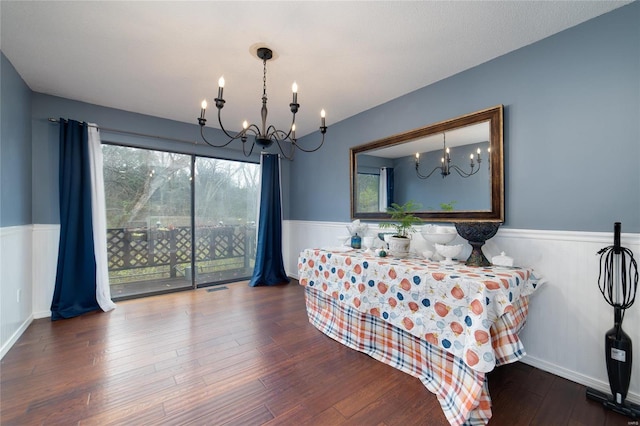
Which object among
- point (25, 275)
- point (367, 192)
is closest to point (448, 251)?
point (367, 192)

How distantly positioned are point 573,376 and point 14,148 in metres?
4.90

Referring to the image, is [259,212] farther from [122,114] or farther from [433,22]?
[433,22]

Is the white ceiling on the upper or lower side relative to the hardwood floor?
upper

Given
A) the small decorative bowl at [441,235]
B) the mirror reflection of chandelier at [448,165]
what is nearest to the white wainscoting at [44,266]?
the small decorative bowl at [441,235]

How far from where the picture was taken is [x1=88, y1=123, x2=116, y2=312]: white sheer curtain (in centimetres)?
310

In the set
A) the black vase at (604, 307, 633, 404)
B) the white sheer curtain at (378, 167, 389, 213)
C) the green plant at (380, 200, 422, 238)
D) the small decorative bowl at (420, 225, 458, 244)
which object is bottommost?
the black vase at (604, 307, 633, 404)

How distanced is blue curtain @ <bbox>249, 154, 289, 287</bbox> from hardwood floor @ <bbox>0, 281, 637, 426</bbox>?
63.2 inches

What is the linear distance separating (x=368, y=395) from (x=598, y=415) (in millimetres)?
1310

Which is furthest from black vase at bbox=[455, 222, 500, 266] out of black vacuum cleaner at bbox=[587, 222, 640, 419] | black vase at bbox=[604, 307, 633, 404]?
black vase at bbox=[604, 307, 633, 404]

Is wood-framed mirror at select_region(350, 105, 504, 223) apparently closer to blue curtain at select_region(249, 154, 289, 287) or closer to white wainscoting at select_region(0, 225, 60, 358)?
blue curtain at select_region(249, 154, 289, 287)

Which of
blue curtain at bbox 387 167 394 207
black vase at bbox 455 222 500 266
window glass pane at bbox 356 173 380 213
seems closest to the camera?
black vase at bbox 455 222 500 266

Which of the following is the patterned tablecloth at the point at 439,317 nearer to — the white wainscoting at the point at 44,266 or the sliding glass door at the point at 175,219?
the sliding glass door at the point at 175,219

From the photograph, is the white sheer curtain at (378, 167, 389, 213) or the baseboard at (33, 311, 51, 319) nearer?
the baseboard at (33, 311, 51, 319)

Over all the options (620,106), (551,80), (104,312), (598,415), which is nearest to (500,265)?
(598,415)
